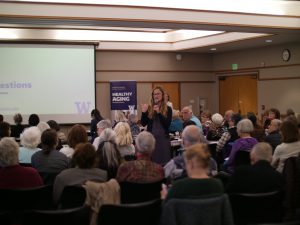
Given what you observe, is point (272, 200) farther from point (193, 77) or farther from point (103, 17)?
point (193, 77)

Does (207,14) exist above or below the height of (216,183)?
above

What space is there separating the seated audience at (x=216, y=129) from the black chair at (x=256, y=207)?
405 centimetres

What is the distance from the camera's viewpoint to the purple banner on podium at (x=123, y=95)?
37.4ft

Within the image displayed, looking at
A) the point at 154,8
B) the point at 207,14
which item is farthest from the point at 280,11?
the point at 154,8

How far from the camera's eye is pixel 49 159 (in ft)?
13.9

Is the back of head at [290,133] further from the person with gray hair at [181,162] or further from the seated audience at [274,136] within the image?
the seated audience at [274,136]

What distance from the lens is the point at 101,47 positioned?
37.6ft

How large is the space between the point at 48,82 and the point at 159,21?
4.66 metres

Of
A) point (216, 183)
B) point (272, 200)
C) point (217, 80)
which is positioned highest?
point (217, 80)

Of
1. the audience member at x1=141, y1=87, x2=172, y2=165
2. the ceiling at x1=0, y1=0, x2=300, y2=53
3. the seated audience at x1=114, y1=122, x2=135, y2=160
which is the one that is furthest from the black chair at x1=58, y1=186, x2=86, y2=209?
the ceiling at x1=0, y1=0, x2=300, y2=53

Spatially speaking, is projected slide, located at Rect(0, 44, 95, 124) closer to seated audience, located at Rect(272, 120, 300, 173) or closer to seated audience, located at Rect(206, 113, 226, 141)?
seated audience, located at Rect(206, 113, 226, 141)

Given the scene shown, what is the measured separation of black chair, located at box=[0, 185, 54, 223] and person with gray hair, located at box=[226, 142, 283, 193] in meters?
1.52

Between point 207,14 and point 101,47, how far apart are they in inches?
186

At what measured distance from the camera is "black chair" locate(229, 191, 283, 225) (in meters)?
3.24
